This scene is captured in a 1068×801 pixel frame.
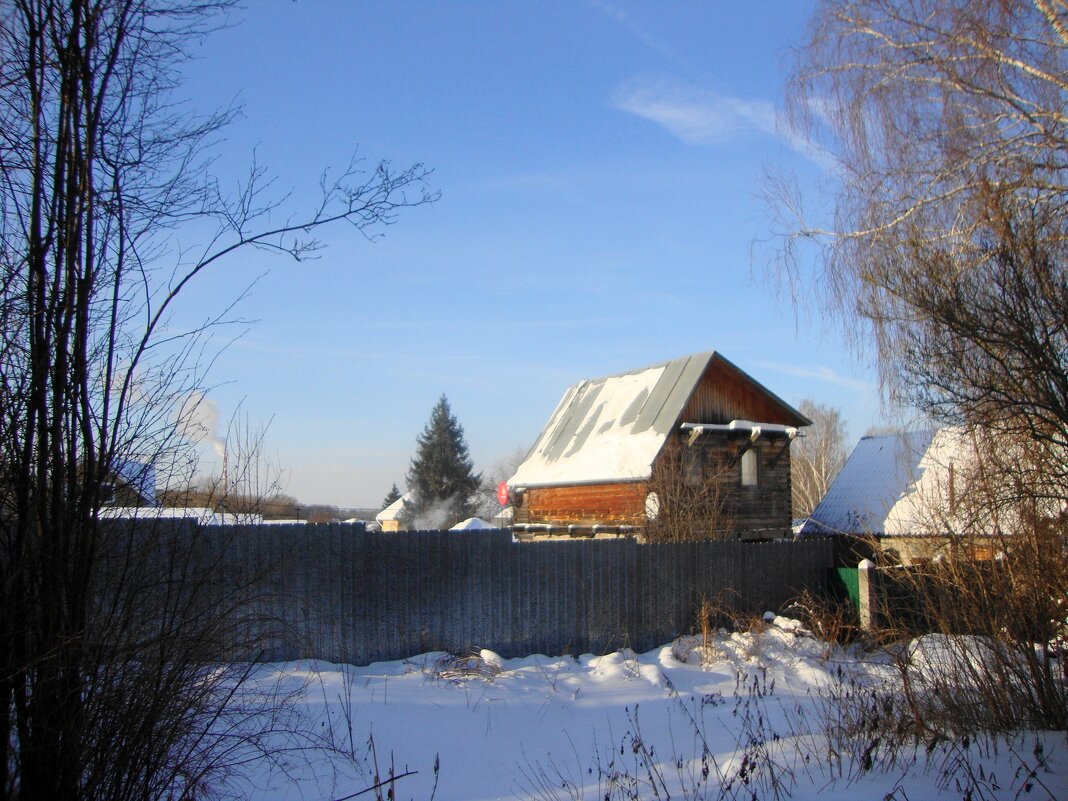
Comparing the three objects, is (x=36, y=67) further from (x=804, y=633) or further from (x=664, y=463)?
(x=664, y=463)

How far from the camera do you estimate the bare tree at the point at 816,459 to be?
58.6 meters

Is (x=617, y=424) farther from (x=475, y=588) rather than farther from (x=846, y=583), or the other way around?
(x=475, y=588)

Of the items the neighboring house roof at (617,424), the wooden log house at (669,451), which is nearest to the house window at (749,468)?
the wooden log house at (669,451)

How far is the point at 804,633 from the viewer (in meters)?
14.0

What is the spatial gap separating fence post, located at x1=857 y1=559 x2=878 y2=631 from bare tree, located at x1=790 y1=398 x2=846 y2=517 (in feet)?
136

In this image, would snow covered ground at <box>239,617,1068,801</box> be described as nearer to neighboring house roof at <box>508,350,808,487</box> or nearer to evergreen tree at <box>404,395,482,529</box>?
neighboring house roof at <box>508,350,808,487</box>

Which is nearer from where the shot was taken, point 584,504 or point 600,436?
point 584,504

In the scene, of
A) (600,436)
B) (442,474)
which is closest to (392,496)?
(442,474)

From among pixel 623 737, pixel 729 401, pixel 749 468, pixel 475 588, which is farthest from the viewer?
pixel 749 468

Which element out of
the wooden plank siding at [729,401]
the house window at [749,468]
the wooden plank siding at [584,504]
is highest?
the wooden plank siding at [729,401]

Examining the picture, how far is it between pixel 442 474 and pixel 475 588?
133ft

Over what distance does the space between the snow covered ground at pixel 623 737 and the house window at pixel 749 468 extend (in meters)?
9.82

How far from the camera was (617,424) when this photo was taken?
23.7 meters

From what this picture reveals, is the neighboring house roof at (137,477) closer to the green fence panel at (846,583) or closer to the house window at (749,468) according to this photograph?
the green fence panel at (846,583)
